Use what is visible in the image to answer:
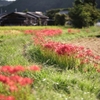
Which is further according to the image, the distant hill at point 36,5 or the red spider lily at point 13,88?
the distant hill at point 36,5

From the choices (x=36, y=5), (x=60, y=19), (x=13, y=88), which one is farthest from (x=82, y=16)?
(x=36, y=5)

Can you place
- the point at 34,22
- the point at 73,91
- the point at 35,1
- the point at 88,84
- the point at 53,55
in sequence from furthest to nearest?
the point at 35,1
the point at 34,22
the point at 53,55
the point at 88,84
the point at 73,91

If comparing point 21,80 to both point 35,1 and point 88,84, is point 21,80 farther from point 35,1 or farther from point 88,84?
point 35,1

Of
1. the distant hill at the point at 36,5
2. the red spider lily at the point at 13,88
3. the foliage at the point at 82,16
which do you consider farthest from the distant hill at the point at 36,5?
the red spider lily at the point at 13,88

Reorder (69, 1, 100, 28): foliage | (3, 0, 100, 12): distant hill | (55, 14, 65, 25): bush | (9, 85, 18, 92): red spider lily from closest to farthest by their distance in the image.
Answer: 1. (9, 85, 18, 92): red spider lily
2. (69, 1, 100, 28): foliage
3. (55, 14, 65, 25): bush
4. (3, 0, 100, 12): distant hill

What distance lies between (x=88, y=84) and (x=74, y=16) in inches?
1380

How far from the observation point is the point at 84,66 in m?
7.93

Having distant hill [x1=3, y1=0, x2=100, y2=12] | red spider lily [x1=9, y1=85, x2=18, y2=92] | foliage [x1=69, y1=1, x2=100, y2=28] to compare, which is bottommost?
red spider lily [x1=9, y1=85, x2=18, y2=92]

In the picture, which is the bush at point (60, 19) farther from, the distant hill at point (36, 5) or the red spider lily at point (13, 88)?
the distant hill at point (36, 5)

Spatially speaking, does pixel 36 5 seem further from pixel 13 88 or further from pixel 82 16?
pixel 13 88

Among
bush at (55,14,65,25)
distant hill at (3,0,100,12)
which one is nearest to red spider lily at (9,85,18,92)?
bush at (55,14,65,25)

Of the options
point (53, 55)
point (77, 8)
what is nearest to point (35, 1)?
point (77, 8)

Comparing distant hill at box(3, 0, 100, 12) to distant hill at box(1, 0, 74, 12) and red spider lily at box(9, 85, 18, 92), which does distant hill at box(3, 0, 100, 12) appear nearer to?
distant hill at box(1, 0, 74, 12)

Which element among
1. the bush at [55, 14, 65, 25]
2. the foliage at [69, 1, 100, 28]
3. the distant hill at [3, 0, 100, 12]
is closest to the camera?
the foliage at [69, 1, 100, 28]
